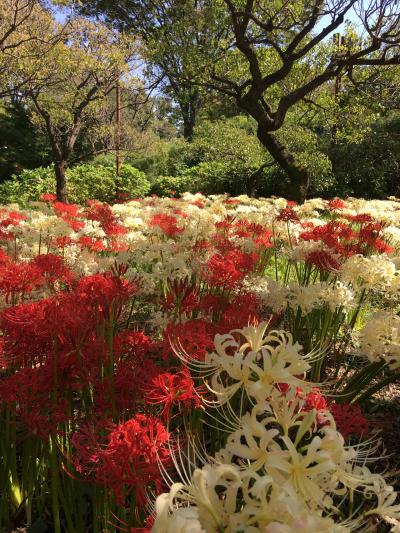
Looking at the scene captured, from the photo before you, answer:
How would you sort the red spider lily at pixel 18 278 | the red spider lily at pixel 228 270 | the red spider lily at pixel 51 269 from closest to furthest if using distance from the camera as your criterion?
the red spider lily at pixel 18 278
the red spider lily at pixel 51 269
the red spider lily at pixel 228 270

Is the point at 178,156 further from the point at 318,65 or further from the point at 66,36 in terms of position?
the point at 66,36

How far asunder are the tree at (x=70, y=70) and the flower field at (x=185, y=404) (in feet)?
19.1

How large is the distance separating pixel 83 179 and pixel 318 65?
841 cm

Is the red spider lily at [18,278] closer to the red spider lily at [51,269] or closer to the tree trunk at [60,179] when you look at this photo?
the red spider lily at [51,269]

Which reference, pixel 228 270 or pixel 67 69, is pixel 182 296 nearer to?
pixel 228 270

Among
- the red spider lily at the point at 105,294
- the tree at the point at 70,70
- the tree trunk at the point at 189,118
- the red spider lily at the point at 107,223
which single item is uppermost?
the tree trunk at the point at 189,118

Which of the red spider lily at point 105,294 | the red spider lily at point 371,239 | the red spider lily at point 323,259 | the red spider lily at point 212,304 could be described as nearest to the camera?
Result: the red spider lily at point 105,294

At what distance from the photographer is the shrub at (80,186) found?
14.7m

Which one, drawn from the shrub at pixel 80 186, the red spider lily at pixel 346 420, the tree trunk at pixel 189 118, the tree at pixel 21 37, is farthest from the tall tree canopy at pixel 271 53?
the tree trunk at pixel 189 118

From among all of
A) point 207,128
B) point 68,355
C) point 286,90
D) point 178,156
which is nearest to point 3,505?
point 68,355

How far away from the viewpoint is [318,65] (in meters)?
11.0

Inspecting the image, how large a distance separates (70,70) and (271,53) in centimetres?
475

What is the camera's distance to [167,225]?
3875mm

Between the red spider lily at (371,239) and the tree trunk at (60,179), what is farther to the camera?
the tree trunk at (60,179)
